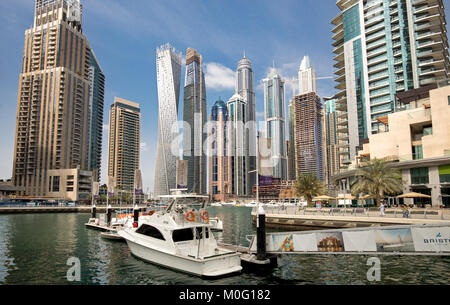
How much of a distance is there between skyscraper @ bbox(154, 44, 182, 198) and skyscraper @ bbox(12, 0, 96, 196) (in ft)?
137

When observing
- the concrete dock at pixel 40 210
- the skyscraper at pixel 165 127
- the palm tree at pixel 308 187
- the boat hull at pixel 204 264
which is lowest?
the concrete dock at pixel 40 210

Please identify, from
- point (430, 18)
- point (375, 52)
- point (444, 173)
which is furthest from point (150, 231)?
point (430, 18)

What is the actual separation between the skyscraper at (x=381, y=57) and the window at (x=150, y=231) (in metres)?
75.5

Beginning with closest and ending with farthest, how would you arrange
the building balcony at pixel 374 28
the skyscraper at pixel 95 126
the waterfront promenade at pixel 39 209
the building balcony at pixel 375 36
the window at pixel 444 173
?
the window at pixel 444 173
the waterfront promenade at pixel 39 209
the building balcony at pixel 375 36
the building balcony at pixel 374 28
the skyscraper at pixel 95 126

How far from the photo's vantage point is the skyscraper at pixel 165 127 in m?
106

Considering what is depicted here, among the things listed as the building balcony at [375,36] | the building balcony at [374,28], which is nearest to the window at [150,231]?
the building balcony at [375,36]

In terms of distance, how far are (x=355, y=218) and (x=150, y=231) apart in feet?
76.8

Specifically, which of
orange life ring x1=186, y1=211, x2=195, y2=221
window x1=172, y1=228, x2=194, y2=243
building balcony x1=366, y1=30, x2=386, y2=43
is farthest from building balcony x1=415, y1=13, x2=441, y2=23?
window x1=172, y1=228, x2=194, y2=243

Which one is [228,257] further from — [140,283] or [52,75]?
[52,75]

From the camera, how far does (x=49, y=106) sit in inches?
5044

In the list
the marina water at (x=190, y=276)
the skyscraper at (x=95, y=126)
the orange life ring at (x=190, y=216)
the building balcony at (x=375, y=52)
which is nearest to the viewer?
the marina water at (x=190, y=276)

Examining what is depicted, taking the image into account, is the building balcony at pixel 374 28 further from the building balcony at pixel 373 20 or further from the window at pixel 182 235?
the window at pixel 182 235
